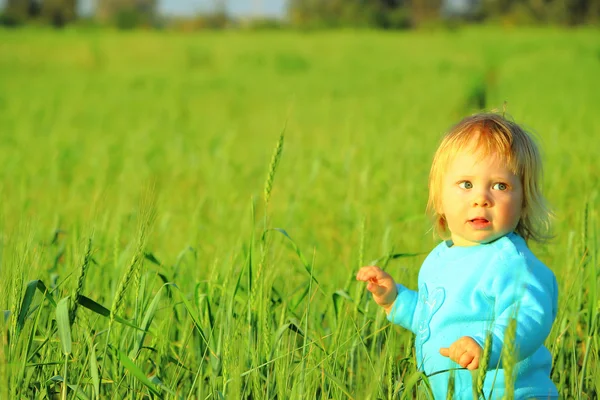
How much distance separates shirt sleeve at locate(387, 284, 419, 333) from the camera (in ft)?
5.52

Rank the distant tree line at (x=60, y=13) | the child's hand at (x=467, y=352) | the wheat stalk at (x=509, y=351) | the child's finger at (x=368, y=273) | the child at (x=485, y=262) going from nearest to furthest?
1. the wheat stalk at (x=509, y=351)
2. the child's hand at (x=467, y=352)
3. the child at (x=485, y=262)
4. the child's finger at (x=368, y=273)
5. the distant tree line at (x=60, y=13)

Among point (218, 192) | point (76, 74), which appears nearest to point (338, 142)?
point (218, 192)

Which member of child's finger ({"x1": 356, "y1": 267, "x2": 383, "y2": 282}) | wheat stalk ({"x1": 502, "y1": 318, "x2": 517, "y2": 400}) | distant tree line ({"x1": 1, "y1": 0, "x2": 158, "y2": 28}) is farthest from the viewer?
distant tree line ({"x1": 1, "y1": 0, "x2": 158, "y2": 28})

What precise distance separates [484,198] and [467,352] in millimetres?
333

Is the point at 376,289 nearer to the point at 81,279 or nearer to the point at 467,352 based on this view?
the point at 467,352

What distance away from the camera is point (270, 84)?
11.5 meters

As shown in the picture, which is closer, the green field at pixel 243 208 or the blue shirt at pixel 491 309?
the blue shirt at pixel 491 309

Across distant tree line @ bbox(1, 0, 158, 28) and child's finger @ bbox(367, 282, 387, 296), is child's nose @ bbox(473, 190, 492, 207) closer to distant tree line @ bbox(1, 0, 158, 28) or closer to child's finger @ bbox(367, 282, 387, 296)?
child's finger @ bbox(367, 282, 387, 296)

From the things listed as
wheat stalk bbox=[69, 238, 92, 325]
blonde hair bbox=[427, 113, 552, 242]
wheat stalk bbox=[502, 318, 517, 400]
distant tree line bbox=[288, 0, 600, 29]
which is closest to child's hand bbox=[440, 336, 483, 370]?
wheat stalk bbox=[502, 318, 517, 400]

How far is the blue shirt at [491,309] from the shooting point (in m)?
1.41

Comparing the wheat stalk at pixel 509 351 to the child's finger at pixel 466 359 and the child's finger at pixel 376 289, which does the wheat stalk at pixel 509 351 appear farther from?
the child's finger at pixel 376 289

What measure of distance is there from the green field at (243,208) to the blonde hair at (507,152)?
6.9 inches

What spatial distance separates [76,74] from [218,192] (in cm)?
931

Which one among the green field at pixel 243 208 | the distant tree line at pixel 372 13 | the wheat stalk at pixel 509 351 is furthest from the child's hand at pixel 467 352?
the distant tree line at pixel 372 13
